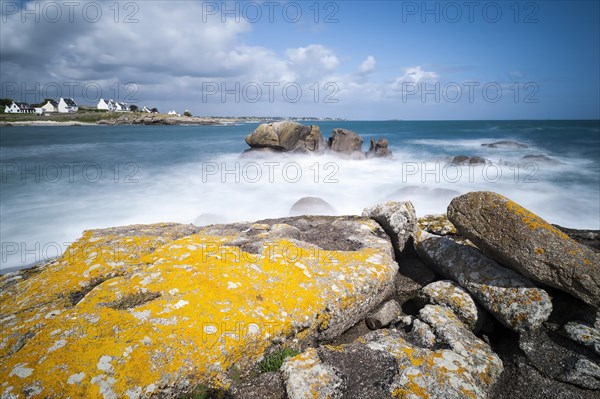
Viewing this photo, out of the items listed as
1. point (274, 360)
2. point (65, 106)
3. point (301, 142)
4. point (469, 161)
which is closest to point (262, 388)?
point (274, 360)

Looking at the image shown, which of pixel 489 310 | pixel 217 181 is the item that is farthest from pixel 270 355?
pixel 217 181

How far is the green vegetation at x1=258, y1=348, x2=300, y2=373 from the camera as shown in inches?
147

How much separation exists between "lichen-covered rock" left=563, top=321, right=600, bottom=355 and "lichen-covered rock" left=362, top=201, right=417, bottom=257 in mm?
3060

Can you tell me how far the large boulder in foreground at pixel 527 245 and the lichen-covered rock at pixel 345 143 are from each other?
137 ft

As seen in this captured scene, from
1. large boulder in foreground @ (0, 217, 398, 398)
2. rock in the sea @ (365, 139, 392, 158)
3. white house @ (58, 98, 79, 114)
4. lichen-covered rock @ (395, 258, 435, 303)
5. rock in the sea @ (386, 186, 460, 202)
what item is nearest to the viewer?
large boulder in foreground @ (0, 217, 398, 398)

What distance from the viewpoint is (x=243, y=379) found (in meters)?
3.58

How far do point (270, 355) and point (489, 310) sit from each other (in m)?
3.63

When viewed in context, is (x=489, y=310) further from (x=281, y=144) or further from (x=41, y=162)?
(x=41, y=162)

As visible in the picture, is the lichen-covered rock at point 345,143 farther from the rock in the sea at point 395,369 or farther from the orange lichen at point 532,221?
the rock in the sea at point 395,369

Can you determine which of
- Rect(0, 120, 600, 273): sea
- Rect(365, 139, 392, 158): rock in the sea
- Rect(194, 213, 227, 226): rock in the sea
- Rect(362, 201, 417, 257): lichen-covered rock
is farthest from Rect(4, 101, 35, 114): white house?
Rect(362, 201, 417, 257): lichen-covered rock

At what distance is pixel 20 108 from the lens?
159 m

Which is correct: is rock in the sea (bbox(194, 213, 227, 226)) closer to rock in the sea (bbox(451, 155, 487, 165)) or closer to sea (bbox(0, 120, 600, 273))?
sea (bbox(0, 120, 600, 273))

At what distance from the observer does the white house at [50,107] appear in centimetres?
16350

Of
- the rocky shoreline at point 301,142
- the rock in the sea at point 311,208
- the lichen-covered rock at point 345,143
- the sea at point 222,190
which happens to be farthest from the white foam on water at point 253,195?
the lichen-covered rock at point 345,143
